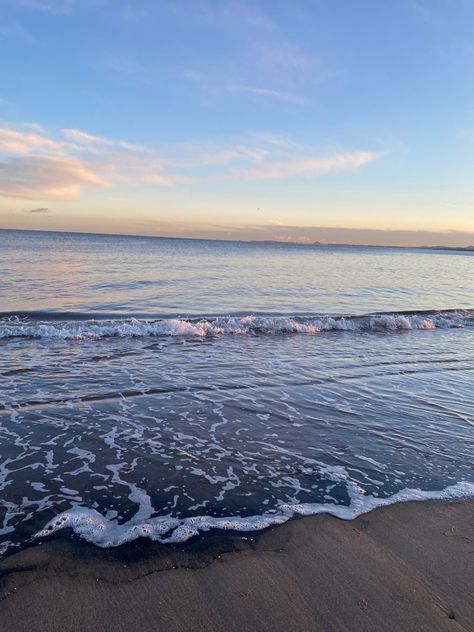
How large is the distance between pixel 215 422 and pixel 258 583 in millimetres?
3734

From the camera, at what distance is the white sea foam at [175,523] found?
3.98 metres

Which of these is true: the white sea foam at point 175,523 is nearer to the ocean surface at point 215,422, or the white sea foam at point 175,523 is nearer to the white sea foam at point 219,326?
the ocean surface at point 215,422

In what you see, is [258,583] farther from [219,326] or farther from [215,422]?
[219,326]

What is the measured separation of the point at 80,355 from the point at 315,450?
288 inches

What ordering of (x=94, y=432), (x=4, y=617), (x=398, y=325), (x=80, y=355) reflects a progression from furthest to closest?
(x=398, y=325), (x=80, y=355), (x=94, y=432), (x=4, y=617)

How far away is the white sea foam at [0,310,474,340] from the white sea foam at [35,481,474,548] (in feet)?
32.4

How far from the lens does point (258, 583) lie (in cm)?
340

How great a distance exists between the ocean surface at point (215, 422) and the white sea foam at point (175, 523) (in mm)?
20

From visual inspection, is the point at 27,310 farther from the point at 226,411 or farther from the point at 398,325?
the point at 398,325

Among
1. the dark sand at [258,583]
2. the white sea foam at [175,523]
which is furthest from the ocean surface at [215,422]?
the dark sand at [258,583]

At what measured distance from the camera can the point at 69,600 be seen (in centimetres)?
315

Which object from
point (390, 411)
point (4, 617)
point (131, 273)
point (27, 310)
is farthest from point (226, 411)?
point (131, 273)

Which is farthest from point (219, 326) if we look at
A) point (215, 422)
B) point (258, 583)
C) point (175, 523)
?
point (258, 583)

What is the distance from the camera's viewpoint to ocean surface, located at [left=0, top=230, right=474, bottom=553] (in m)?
4.56
